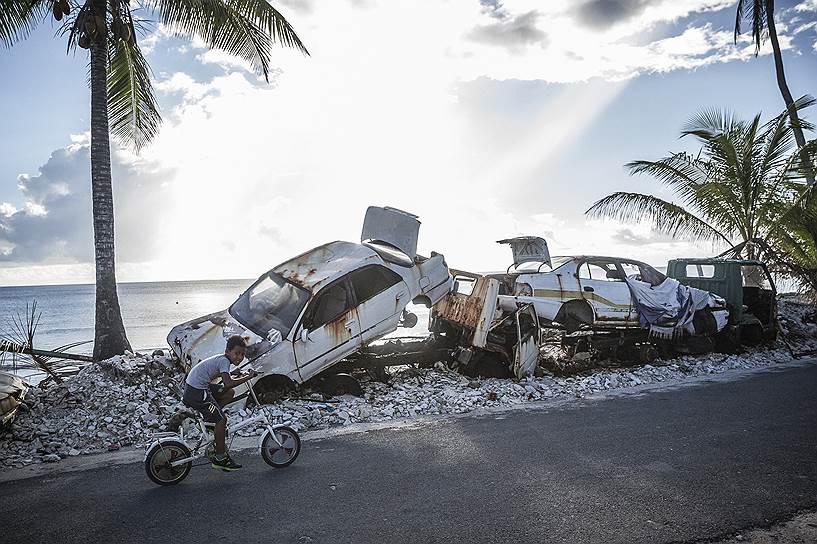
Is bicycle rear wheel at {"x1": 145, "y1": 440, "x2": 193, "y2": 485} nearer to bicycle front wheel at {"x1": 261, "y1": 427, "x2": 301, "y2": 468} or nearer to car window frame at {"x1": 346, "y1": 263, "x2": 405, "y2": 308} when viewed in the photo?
bicycle front wheel at {"x1": 261, "y1": 427, "x2": 301, "y2": 468}

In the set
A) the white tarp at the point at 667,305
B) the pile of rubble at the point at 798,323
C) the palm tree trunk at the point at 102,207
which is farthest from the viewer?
the pile of rubble at the point at 798,323

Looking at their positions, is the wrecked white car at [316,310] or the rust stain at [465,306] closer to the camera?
the wrecked white car at [316,310]

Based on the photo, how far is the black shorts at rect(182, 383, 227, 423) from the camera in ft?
18.7

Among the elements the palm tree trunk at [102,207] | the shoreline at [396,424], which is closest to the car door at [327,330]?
the shoreline at [396,424]

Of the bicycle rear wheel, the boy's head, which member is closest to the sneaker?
the bicycle rear wheel

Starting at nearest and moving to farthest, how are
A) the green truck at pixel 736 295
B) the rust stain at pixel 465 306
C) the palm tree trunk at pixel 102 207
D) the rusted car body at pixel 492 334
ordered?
the rusted car body at pixel 492 334 → the rust stain at pixel 465 306 → the palm tree trunk at pixel 102 207 → the green truck at pixel 736 295

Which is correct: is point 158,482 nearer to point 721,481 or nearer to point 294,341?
point 294,341

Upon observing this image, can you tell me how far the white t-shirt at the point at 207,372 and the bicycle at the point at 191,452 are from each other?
0.40 m

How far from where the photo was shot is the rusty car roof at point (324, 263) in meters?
8.98

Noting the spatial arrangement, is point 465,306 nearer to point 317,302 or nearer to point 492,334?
point 492,334

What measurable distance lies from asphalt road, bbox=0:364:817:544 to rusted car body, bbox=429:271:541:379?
2923 millimetres

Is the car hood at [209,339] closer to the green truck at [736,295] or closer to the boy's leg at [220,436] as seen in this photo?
the boy's leg at [220,436]

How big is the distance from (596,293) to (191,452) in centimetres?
857

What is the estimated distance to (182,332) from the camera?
28.4 ft
